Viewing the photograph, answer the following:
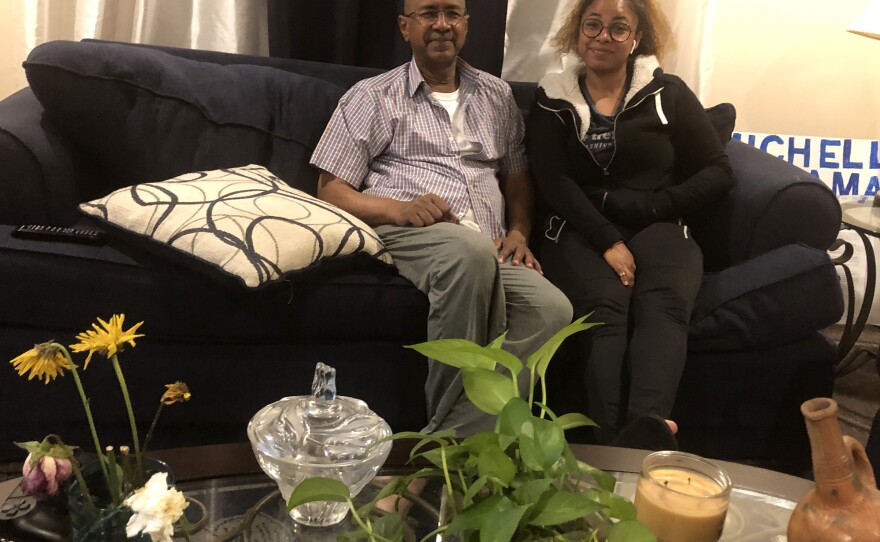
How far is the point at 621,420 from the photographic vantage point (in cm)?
165

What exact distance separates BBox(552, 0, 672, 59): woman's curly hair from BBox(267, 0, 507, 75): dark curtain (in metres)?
0.49

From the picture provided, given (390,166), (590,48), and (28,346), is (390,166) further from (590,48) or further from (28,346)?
(28,346)

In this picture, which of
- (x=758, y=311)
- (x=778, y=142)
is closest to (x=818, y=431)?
(x=758, y=311)

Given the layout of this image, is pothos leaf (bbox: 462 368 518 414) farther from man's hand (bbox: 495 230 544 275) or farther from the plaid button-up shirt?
the plaid button-up shirt

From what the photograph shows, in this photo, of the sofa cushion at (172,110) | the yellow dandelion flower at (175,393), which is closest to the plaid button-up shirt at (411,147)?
the sofa cushion at (172,110)

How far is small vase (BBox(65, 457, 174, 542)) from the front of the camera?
66cm

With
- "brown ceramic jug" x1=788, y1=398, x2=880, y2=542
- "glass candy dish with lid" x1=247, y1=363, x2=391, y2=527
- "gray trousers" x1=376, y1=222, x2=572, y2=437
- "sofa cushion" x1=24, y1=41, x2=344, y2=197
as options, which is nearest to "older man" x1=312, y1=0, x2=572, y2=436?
"gray trousers" x1=376, y1=222, x2=572, y2=437

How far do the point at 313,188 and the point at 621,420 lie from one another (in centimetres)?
97

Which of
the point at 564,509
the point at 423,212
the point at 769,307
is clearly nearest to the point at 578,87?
the point at 423,212

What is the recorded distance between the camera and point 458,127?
2021mm

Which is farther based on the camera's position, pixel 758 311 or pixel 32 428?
pixel 758 311

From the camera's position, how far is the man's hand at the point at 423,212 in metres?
1.78

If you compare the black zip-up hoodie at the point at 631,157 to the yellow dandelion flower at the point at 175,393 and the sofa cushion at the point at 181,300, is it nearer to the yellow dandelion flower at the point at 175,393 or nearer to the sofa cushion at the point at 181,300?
the sofa cushion at the point at 181,300

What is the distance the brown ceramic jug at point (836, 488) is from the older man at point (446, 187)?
0.94 m
